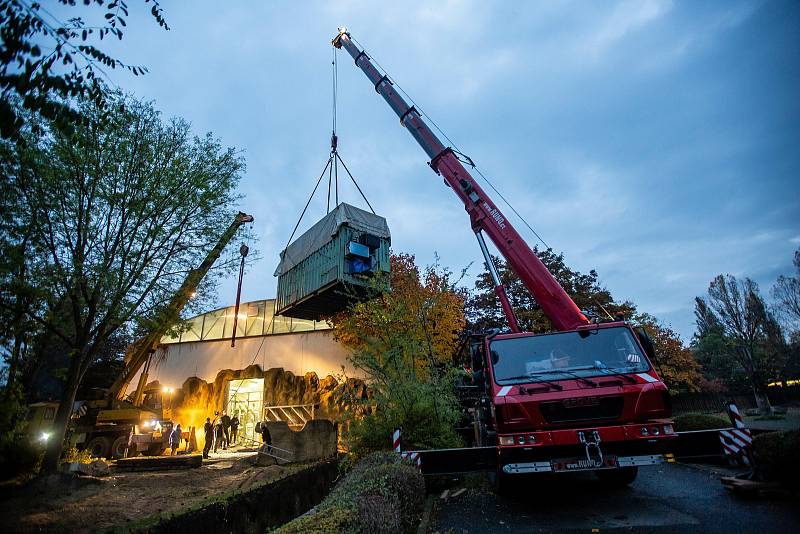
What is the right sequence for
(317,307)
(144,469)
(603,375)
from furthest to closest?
(317,307)
(144,469)
(603,375)

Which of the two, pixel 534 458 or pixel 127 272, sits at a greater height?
pixel 127 272

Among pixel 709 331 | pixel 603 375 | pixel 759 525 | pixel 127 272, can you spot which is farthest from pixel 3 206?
pixel 709 331

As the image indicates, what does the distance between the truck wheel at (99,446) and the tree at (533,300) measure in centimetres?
1807

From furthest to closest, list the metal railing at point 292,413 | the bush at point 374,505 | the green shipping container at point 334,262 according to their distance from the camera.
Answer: the metal railing at point 292,413, the green shipping container at point 334,262, the bush at point 374,505

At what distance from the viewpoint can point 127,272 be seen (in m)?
11.2

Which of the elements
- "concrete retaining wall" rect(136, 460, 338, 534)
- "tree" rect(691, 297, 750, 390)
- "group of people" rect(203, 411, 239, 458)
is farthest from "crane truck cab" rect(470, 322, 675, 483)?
"tree" rect(691, 297, 750, 390)

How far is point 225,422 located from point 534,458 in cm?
2198

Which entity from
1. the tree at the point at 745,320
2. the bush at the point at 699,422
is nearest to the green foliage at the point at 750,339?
the tree at the point at 745,320

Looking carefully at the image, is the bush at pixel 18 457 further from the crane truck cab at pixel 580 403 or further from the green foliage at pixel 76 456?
the crane truck cab at pixel 580 403

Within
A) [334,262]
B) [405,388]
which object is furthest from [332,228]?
[405,388]

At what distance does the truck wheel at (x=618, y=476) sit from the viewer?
6.04m

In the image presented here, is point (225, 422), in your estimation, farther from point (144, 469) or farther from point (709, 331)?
point (709, 331)

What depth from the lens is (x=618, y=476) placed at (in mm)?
6148

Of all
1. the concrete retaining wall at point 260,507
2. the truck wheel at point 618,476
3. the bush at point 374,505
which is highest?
the bush at point 374,505
